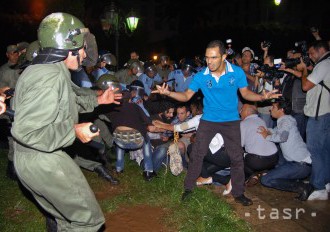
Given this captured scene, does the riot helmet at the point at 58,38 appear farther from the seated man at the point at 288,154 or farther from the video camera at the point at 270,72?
the video camera at the point at 270,72

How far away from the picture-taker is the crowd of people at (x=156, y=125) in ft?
8.82

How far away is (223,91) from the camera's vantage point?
5.00 metres

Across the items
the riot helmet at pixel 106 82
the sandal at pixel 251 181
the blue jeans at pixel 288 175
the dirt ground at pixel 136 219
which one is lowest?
the dirt ground at pixel 136 219

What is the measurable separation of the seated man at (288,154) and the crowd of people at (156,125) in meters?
0.02

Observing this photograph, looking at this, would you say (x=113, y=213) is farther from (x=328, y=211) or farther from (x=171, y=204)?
(x=328, y=211)

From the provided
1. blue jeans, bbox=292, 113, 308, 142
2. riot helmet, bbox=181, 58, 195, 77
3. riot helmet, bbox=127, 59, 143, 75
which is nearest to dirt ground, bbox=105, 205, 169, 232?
blue jeans, bbox=292, 113, 308, 142

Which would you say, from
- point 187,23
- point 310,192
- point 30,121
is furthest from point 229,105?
point 187,23

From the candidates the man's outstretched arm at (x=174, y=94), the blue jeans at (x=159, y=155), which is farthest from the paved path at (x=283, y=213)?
the man's outstretched arm at (x=174, y=94)

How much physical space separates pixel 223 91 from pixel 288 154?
5.81 ft

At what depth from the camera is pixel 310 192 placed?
17.6 feet

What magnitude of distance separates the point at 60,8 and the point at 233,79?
882cm

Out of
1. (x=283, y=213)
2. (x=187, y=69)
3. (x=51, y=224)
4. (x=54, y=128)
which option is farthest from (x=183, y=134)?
(x=54, y=128)

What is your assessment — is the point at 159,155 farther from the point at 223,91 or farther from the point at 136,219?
the point at 223,91

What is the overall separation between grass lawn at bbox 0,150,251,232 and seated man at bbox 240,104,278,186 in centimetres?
89
